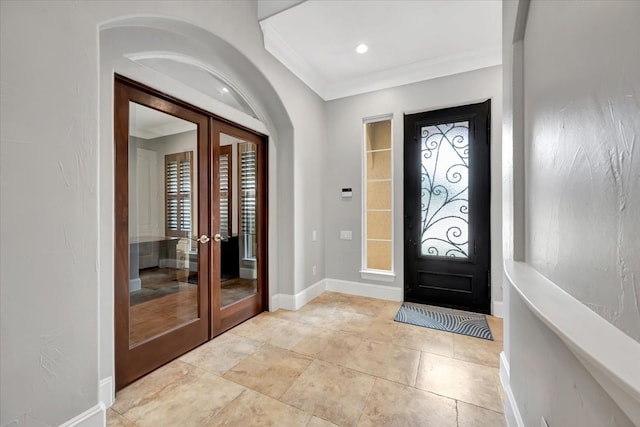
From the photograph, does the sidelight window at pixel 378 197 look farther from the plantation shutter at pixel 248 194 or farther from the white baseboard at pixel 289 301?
the plantation shutter at pixel 248 194

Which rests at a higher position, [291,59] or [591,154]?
[291,59]

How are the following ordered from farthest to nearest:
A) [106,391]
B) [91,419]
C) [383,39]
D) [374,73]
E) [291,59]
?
[374,73]
[291,59]
[383,39]
[106,391]
[91,419]

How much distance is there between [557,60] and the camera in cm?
90

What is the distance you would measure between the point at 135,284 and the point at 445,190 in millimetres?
3298

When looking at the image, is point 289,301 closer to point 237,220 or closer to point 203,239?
point 237,220

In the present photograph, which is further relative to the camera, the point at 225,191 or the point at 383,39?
the point at 383,39

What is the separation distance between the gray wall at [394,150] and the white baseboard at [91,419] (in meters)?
2.82

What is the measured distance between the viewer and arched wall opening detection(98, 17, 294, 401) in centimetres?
161

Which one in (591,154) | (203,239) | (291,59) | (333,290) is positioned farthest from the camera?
(333,290)

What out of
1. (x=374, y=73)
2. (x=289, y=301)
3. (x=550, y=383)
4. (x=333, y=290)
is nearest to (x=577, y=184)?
(x=550, y=383)

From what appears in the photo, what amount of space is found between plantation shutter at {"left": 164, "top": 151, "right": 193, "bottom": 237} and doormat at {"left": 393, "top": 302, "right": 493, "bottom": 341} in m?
2.39

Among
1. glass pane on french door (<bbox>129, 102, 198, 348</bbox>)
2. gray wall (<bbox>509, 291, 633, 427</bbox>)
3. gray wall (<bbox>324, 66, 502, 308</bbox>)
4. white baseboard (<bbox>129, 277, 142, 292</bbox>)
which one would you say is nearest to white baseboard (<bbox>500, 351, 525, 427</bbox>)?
gray wall (<bbox>509, 291, 633, 427</bbox>)

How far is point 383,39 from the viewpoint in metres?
2.81

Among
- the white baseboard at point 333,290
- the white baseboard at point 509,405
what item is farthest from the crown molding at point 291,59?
the white baseboard at point 509,405
